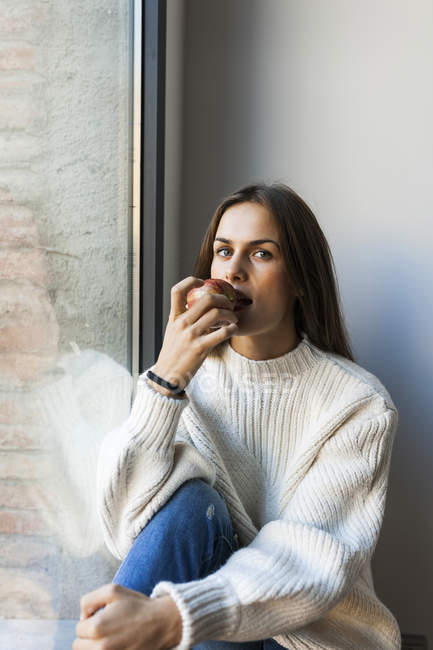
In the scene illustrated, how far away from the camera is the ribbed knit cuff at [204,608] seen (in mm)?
777

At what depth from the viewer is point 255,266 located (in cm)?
114

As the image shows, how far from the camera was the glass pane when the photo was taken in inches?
30.5

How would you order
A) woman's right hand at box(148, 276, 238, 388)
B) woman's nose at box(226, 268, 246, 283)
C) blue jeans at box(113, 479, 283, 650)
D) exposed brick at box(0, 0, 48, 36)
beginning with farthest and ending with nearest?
woman's nose at box(226, 268, 246, 283) → woman's right hand at box(148, 276, 238, 388) → blue jeans at box(113, 479, 283, 650) → exposed brick at box(0, 0, 48, 36)

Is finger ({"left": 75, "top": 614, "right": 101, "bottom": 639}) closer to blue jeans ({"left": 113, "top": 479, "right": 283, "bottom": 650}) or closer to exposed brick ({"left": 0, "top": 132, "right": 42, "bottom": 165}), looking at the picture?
blue jeans ({"left": 113, "top": 479, "right": 283, "bottom": 650})

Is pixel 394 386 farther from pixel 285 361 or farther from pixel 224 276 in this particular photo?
pixel 224 276

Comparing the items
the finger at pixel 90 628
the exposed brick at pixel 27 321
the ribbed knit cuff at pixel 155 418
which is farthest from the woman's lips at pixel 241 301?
the finger at pixel 90 628

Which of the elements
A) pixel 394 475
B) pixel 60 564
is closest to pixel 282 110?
pixel 394 475

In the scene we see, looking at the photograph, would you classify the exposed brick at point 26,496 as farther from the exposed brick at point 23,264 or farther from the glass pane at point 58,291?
the exposed brick at point 23,264

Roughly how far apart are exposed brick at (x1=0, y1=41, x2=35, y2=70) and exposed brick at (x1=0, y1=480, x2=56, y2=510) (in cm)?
48

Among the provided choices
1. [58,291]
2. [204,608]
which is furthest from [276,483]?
[58,291]

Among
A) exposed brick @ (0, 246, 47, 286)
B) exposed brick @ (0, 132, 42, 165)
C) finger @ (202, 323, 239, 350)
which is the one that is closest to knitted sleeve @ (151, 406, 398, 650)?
finger @ (202, 323, 239, 350)

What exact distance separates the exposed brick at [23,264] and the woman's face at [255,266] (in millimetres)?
377

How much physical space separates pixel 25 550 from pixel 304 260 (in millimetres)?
655

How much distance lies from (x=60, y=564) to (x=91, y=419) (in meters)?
0.25
